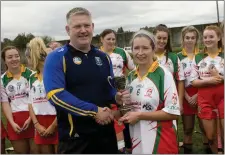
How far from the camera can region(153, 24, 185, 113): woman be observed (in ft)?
16.3

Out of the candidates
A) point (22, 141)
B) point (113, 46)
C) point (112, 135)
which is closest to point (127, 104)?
point (112, 135)

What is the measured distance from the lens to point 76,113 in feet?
8.92

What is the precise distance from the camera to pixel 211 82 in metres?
4.45

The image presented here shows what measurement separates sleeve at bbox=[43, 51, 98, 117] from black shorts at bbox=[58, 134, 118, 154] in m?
0.28

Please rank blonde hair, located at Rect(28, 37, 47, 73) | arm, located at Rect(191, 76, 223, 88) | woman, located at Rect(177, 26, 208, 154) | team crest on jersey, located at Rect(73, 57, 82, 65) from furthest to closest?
woman, located at Rect(177, 26, 208, 154), arm, located at Rect(191, 76, 223, 88), blonde hair, located at Rect(28, 37, 47, 73), team crest on jersey, located at Rect(73, 57, 82, 65)

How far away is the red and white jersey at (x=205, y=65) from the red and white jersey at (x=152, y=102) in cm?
179

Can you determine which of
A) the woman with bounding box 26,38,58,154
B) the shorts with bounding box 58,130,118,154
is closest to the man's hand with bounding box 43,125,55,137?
the woman with bounding box 26,38,58,154

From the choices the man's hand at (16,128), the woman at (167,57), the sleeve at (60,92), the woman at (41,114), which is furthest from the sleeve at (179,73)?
the sleeve at (60,92)

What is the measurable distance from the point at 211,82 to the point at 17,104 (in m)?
2.83

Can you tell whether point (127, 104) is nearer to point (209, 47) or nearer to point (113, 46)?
point (209, 47)

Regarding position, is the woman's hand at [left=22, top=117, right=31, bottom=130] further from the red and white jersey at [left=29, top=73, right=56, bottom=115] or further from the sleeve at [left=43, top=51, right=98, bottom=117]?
the sleeve at [left=43, top=51, right=98, bottom=117]

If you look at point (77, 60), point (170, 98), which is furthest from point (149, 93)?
point (77, 60)

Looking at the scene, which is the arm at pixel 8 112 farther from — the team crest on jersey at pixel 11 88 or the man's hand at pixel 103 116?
the man's hand at pixel 103 116

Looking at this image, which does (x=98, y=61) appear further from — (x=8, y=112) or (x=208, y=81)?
(x=8, y=112)
